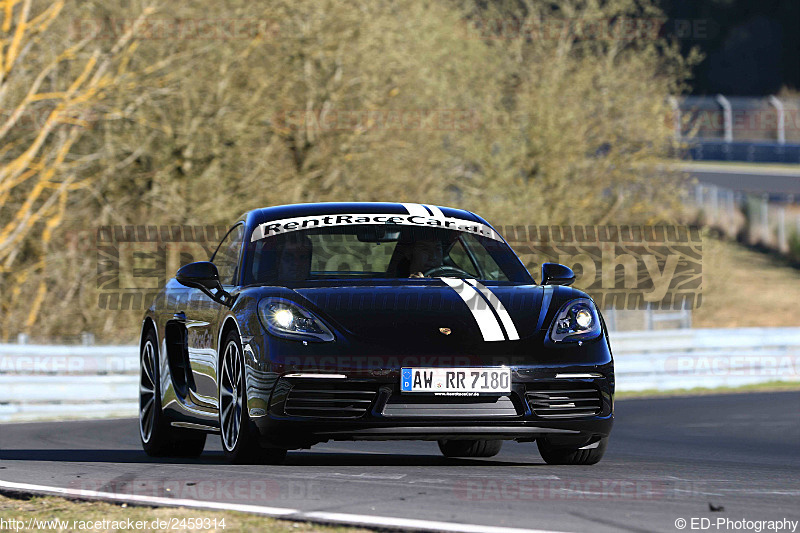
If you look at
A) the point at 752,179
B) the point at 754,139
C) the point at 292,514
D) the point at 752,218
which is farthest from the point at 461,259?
the point at 754,139

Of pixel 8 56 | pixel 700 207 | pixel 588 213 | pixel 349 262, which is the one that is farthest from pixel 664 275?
pixel 349 262

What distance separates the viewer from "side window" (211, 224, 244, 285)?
877cm

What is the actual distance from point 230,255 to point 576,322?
101 inches

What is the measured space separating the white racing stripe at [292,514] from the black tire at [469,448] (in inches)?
124

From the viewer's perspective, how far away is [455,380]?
7.30 metres

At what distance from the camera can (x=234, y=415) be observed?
308 inches

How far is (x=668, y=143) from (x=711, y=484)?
28.7 metres

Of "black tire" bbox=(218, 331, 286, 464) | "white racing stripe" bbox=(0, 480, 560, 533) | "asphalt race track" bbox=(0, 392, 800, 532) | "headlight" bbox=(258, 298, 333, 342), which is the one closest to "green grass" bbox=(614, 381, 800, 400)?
"asphalt race track" bbox=(0, 392, 800, 532)

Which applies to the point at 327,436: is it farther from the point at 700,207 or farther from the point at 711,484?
the point at 700,207

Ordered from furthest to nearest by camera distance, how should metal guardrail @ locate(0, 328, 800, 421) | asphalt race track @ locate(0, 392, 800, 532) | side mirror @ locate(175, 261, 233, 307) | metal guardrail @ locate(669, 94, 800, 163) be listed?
metal guardrail @ locate(669, 94, 800, 163)
metal guardrail @ locate(0, 328, 800, 421)
side mirror @ locate(175, 261, 233, 307)
asphalt race track @ locate(0, 392, 800, 532)

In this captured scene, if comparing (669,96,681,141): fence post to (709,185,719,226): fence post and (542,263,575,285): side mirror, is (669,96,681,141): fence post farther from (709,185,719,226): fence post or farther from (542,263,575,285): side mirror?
(542,263,575,285): side mirror

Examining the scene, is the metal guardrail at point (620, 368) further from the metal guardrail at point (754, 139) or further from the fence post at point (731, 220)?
the metal guardrail at point (754, 139)

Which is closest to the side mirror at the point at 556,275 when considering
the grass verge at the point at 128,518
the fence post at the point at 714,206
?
the grass verge at the point at 128,518

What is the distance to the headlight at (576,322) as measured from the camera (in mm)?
7586
